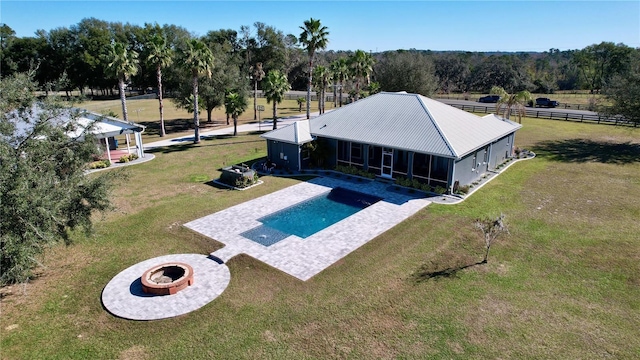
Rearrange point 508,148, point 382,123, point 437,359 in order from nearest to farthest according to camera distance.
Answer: point 437,359
point 382,123
point 508,148

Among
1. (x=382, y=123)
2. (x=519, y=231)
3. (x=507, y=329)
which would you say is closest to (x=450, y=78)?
(x=382, y=123)

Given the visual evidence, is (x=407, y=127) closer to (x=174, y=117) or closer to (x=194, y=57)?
(x=194, y=57)

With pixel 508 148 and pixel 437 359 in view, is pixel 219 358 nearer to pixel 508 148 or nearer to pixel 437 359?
pixel 437 359

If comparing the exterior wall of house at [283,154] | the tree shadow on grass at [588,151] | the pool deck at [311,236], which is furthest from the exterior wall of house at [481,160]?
the exterior wall of house at [283,154]

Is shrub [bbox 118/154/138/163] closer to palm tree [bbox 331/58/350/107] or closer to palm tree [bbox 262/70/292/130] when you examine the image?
palm tree [bbox 262/70/292/130]

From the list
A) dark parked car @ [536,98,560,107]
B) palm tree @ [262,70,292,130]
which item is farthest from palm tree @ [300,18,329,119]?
dark parked car @ [536,98,560,107]

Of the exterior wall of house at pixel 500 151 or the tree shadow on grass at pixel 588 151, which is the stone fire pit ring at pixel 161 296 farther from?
the tree shadow on grass at pixel 588 151
